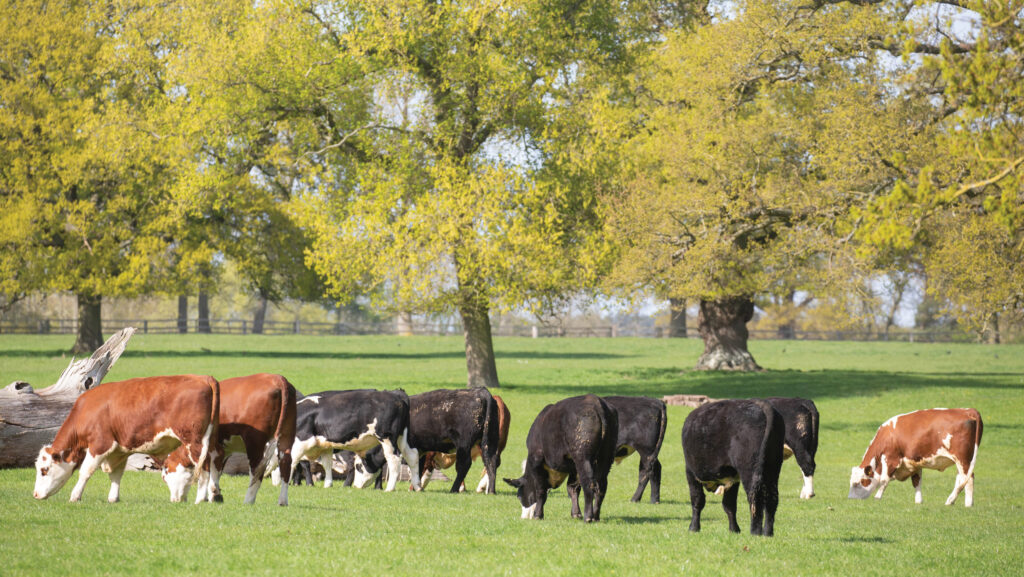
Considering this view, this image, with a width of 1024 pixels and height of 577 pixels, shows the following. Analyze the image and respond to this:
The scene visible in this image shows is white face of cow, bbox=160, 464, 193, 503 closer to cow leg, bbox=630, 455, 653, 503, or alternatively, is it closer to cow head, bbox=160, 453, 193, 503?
cow head, bbox=160, 453, 193, 503

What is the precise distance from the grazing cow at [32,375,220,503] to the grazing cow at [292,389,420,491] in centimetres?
341

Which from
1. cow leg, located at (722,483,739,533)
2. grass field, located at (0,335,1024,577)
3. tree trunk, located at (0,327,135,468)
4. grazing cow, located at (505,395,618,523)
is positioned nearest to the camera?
grass field, located at (0,335,1024,577)

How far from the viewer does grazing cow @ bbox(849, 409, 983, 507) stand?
16.3 metres

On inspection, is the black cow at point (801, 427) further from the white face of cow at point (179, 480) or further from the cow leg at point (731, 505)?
the white face of cow at point (179, 480)

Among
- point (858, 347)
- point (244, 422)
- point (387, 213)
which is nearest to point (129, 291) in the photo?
point (387, 213)

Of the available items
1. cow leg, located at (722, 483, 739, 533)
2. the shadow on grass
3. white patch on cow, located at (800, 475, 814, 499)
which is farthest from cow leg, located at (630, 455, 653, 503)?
the shadow on grass

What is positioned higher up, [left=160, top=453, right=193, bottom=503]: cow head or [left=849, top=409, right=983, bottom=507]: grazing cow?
[left=160, top=453, right=193, bottom=503]: cow head

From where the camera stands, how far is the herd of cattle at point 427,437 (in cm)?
1056

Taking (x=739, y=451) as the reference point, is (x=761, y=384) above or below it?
below

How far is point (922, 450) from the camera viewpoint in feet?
55.0

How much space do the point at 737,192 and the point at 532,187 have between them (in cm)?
732

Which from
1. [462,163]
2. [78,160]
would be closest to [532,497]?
[462,163]

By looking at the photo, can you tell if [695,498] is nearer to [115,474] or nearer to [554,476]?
[554,476]

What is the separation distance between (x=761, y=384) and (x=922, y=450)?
73.8 ft
